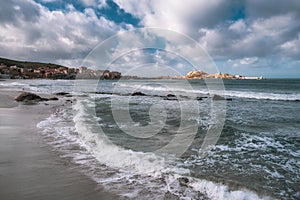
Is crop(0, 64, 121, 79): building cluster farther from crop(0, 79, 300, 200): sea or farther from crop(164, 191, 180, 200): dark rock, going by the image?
crop(164, 191, 180, 200): dark rock

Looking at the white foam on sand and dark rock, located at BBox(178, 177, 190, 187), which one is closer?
the white foam on sand

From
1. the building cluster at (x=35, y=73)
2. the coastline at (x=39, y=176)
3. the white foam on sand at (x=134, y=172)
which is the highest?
the building cluster at (x=35, y=73)

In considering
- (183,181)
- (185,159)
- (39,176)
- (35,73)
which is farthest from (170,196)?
(35,73)

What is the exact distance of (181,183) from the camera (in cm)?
403

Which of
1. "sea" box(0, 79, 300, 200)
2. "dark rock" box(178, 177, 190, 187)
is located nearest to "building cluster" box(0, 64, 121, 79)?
"sea" box(0, 79, 300, 200)

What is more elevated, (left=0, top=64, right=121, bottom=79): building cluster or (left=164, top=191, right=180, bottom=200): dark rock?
(left=0, top=64, right=121, bottom=79): building cluster

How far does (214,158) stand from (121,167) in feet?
8.20

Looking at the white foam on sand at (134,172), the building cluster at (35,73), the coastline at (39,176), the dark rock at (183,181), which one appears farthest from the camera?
the building cluster at (35,73)

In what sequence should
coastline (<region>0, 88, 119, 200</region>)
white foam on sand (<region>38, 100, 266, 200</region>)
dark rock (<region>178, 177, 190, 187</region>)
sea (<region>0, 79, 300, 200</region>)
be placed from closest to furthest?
coastline (<region>0, 88, 119, 200</region>), white foam on sand (<region>38, 100, 266, 200</region>), sea (<region>0, 79, 300, 200</region>), dark rock (<region>178, 177, 190, 187</region>)

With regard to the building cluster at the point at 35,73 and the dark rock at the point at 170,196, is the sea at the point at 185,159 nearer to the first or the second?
the dark rock at the point at 170,196

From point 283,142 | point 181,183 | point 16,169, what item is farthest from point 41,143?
point 283,142

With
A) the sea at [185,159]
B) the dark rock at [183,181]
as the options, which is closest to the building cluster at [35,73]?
the sea at [185,159]

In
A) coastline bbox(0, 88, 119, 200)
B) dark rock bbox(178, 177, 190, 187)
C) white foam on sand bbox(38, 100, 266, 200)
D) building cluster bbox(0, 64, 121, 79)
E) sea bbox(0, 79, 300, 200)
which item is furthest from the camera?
building cluster bbox(0, 64, 121, 79)

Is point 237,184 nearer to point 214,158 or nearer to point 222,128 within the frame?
point 214,158
